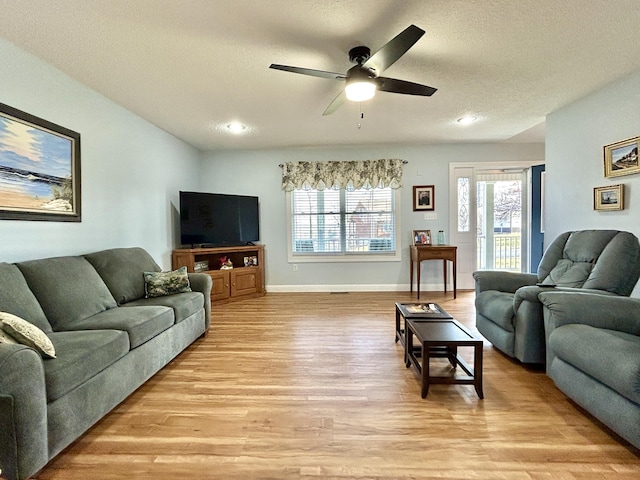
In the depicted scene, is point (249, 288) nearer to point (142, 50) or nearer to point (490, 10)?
point (142, 50)

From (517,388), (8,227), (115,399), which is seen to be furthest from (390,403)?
(8,227)

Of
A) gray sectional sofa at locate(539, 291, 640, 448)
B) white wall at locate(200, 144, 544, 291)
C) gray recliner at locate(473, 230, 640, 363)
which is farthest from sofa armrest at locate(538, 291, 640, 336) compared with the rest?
white wall at locate(200, 144, 544, 291)

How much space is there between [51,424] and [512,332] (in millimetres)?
2957

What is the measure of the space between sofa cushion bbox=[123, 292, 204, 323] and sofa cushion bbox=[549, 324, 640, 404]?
2.79 m

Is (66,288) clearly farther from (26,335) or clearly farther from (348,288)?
(348,288)

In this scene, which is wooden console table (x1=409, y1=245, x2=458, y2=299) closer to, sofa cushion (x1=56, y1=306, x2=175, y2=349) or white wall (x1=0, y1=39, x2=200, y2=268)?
sofa cushion (x1=56, y1=306, x2=175, y2=349)

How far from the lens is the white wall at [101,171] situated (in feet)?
7.47

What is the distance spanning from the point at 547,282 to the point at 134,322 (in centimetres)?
340

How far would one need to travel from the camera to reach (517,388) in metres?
2.13

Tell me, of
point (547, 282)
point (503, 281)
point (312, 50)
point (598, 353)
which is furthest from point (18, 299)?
point (547, 282)

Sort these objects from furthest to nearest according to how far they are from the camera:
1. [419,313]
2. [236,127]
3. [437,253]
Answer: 1. [437,253]
2. [236,127]
3. [419,313]

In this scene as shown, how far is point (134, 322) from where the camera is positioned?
2127 millimetres

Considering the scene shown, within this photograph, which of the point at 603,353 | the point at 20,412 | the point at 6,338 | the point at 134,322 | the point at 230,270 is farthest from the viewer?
the point at 230,270

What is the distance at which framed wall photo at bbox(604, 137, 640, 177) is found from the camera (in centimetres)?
270
